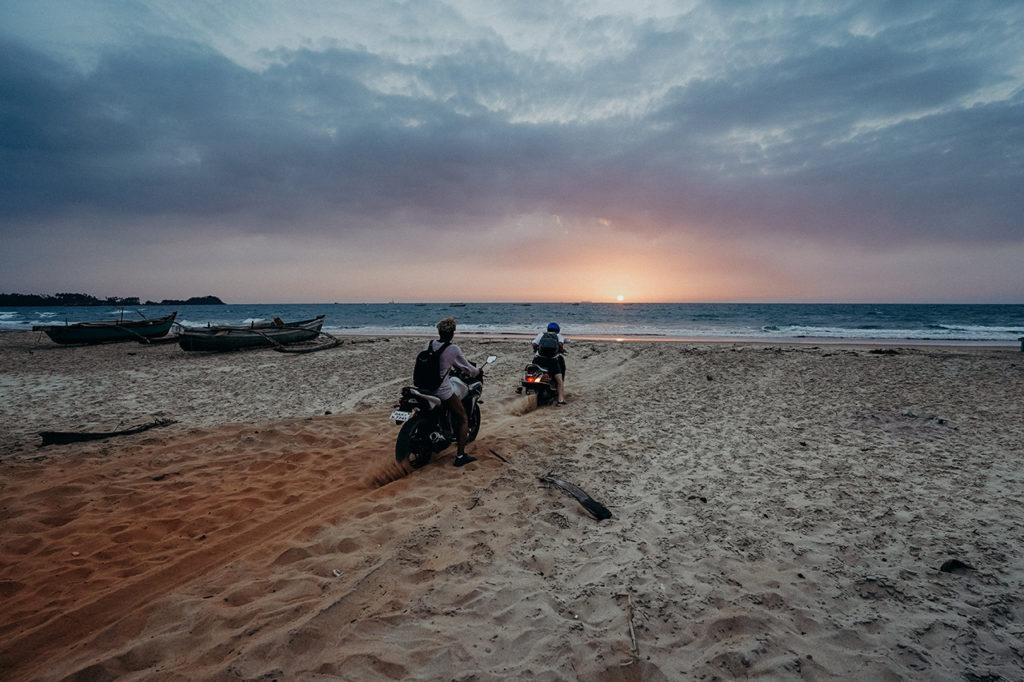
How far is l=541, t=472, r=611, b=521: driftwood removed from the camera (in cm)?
483

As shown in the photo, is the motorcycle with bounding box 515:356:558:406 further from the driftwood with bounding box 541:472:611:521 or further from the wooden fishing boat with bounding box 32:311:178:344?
the wooden fishing boat with bounding box 32:311:178:344

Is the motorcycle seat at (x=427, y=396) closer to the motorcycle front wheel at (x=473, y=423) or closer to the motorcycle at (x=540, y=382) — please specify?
the motorcycle front wheel at (x=473, y=423)

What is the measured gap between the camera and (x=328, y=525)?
4.70 metres

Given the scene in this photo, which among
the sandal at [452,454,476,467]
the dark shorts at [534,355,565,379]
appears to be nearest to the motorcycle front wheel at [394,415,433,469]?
the sandal at [452,454,476,467]

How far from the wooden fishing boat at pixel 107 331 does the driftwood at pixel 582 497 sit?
27115mm

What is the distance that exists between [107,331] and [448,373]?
2685 cm

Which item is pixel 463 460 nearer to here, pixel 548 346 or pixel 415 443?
pixel 415 443

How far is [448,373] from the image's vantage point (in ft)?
20.7

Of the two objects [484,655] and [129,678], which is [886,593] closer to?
[484,655]

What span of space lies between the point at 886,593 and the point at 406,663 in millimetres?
Answer: 3721

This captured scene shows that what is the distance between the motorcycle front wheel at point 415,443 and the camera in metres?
6.25

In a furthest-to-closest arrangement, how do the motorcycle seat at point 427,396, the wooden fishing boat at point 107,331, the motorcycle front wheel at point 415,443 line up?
the wooden fishing boat at point 107,331, the motorcycle front wheel at point 415,443, the motorcycle seat at point 427,396

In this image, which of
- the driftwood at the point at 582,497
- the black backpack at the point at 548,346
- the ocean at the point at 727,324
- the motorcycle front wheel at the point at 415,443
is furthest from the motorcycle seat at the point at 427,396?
the ocean at the point at 727,324

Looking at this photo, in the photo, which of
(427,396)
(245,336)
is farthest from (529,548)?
(245,336)
